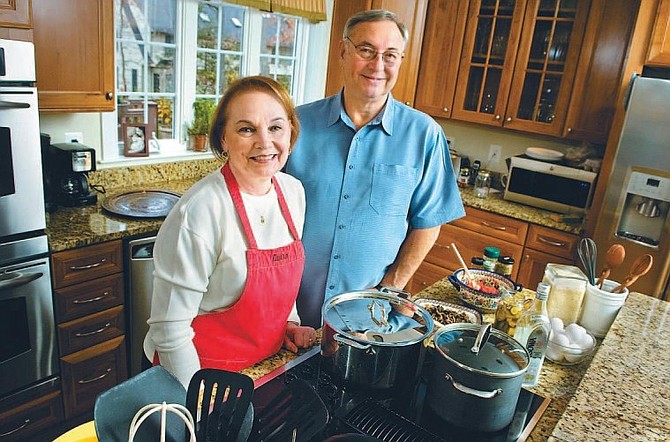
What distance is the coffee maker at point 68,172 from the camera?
240 cm

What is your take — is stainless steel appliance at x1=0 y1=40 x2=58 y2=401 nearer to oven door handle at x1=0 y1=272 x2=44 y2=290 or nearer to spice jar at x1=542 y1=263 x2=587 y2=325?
oven door handle at x1=0 y1=272 x2=44 y2=290

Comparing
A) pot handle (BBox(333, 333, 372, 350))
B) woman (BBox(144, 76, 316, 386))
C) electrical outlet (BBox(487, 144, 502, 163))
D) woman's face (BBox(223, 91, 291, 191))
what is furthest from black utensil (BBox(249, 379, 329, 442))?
electrical outlet (BBox(487, 144, 502, 163))

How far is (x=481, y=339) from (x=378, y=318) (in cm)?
20

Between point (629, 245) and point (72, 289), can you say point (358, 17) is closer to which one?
point (72, 289)

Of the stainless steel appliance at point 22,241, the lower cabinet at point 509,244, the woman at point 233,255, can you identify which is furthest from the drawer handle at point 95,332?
the lower cabinet at point 509,244

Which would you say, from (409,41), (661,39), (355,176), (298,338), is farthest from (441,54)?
(298,338)

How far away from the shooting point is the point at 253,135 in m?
1.17

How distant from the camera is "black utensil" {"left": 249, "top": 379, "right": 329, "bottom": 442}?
79 centimetres

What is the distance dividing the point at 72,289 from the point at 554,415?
1907mm

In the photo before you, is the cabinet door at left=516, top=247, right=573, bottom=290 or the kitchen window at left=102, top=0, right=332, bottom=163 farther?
the cabinet door at left=516, top=247, right=573, bottom=290

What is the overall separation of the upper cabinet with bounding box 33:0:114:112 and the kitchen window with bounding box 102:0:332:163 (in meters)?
0.45

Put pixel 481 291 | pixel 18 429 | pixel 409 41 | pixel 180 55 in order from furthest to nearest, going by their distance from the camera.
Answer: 1. pixel 409 41
2. pixel 180 55
3. pixel 18 429
4. pixel 481 291

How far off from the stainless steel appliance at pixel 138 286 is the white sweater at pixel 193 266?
1220 mm

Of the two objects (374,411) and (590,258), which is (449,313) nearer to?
(590,258)
